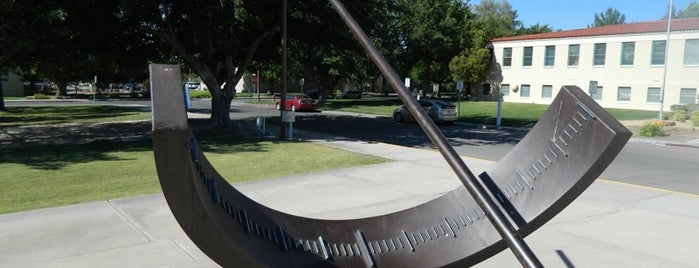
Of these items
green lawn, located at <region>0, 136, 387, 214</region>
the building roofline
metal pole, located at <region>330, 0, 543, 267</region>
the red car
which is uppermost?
the building roofline

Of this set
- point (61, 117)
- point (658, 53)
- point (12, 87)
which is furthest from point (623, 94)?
point (12, 87)

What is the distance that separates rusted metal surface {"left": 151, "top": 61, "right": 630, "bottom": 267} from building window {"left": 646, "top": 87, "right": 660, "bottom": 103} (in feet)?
121

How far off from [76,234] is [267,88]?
253ft

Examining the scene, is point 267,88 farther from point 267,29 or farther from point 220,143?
point 220,143

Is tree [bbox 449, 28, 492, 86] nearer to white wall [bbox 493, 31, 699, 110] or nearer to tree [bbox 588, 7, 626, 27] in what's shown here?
white wall [bbox 493, 31, 699, 110]

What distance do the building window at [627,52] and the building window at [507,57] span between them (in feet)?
33.1

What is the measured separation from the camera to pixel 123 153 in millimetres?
13312

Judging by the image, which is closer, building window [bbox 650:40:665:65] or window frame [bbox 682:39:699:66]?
window frame [bbox 682:39:699:66]

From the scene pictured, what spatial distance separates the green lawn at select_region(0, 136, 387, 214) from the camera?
819 centimetres

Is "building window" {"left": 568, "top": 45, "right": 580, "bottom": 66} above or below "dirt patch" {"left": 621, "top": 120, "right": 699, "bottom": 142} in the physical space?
above

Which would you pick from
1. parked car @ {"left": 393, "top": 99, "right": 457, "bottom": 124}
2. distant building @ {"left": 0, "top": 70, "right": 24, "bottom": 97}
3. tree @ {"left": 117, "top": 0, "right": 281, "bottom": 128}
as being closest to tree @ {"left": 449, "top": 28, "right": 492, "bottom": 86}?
parked car @ {"left": 393, "top": 99, "right": 457, "bottom": 124}

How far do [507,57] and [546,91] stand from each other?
5.36 m

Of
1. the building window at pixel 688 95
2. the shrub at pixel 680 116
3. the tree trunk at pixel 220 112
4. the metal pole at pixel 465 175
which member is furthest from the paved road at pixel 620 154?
the building window at pixel 688 95

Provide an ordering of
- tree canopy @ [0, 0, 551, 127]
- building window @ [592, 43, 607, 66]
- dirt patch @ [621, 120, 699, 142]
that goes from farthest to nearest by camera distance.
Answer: building window @ [592, 43, 607, 66] < dirt patch @ [621, 120, 699, 142] < tree canopy @ [0, 0, 551, 127]
